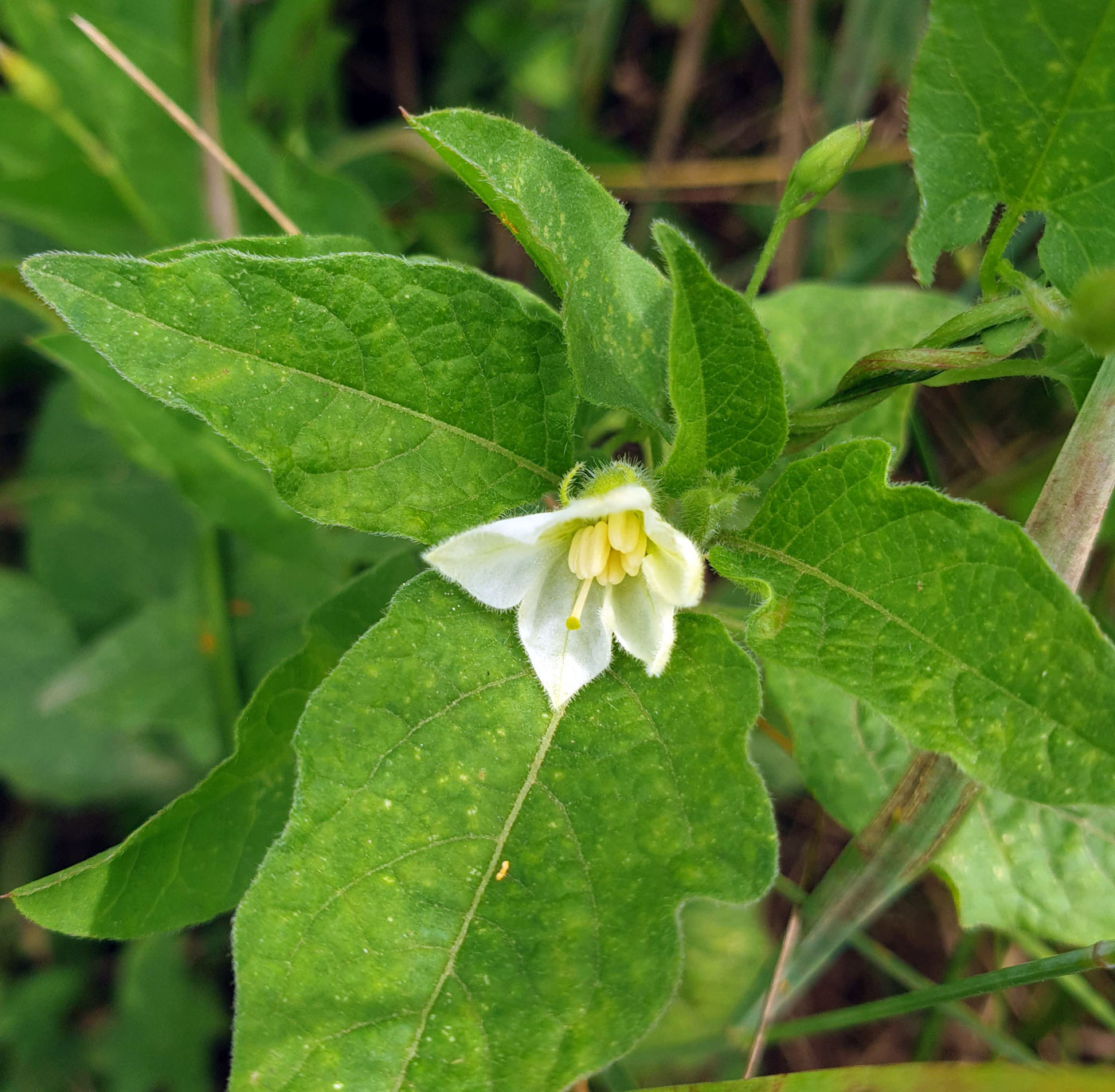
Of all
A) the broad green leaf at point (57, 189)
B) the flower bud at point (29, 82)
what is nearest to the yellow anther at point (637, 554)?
the broad green leaf at point (57, 189)

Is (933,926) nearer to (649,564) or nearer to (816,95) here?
(649,564)

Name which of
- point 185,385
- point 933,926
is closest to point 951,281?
point 933,926

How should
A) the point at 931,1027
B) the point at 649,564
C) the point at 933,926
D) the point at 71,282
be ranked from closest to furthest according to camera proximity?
the point at 71,282
the point at 649,564
the point at 931,1027
the point at 933,926

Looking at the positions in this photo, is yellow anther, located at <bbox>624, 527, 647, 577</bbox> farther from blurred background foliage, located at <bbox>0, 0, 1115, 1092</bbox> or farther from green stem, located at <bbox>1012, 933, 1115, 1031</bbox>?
green stem, located at <bbox>1012, 933, 1115, 1031</bbox>

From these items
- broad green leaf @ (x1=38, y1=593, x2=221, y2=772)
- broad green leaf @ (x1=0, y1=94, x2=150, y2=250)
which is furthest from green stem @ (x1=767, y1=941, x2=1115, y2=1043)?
broad green leaf @ (x1=0, y1=94, x2=150, y2=250)

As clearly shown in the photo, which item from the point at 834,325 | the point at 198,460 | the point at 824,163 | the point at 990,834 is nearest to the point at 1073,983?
the point at 990,834

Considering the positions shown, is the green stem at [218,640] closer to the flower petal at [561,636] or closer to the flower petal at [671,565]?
the flower petal at [561,636]
